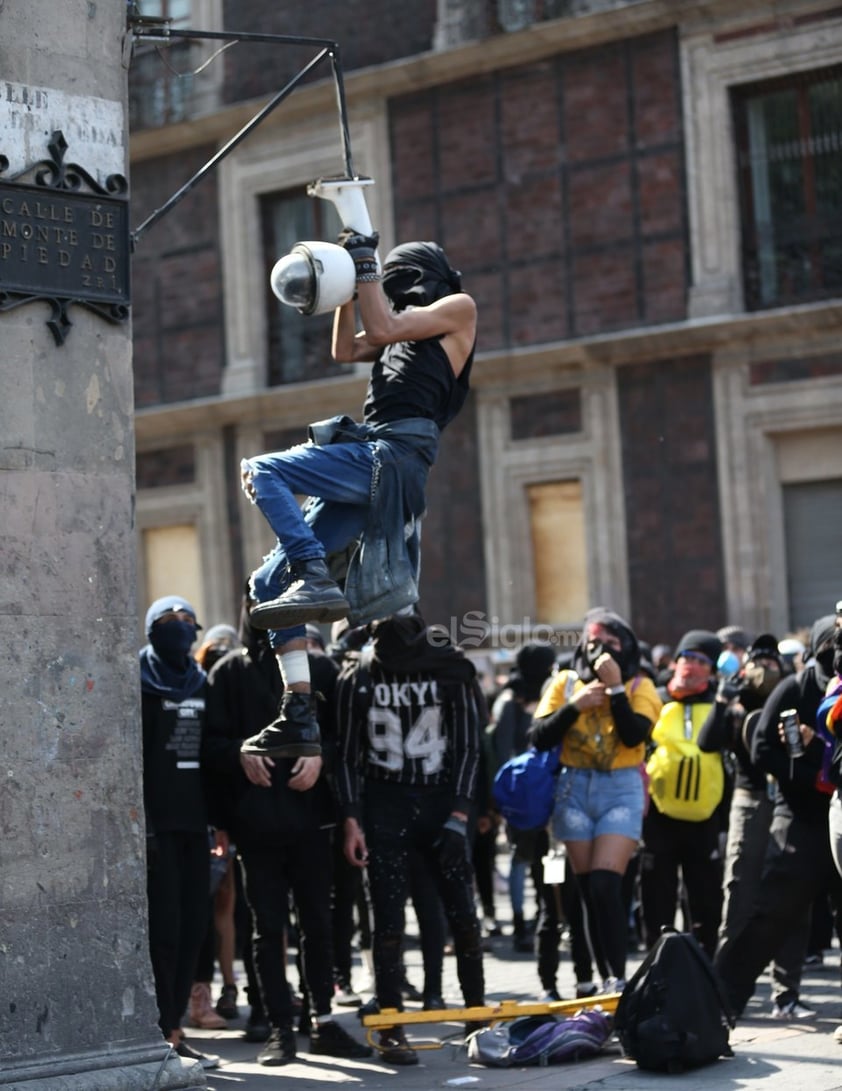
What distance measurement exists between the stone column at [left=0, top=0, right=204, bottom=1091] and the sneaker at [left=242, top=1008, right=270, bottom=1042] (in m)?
2.59

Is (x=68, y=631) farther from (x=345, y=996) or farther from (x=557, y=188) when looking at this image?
(x=557, y=188)

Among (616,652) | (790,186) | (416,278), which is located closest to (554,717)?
(616,652)

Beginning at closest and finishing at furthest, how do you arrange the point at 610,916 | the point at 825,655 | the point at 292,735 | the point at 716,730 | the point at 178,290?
the point at 292,735
the point at 825,655
the point at 610,916
the point at 716,730
the point at 178,290

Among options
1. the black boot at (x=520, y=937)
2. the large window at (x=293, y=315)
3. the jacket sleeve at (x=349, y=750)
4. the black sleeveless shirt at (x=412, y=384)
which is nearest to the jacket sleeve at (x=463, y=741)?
the jacket sleeve at (x=349, y=750)

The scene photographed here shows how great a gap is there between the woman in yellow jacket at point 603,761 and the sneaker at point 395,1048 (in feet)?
3.83

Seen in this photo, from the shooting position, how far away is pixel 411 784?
Result: 884 centimetres

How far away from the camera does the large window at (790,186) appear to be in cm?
2102

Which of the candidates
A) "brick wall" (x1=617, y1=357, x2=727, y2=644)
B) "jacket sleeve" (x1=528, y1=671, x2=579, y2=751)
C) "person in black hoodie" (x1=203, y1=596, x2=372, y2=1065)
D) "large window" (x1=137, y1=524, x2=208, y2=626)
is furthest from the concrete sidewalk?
"large window" (x1=137, y1=524, x2=208, y2=626)

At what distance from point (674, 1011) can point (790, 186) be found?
14.9m

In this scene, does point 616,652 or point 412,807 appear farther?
point 616,652

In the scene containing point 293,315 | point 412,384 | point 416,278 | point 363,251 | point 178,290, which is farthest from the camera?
point 178,290

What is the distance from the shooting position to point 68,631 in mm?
6734

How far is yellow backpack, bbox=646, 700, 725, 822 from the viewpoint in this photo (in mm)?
10250

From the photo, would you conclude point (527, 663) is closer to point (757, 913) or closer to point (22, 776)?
point (757, 913)
